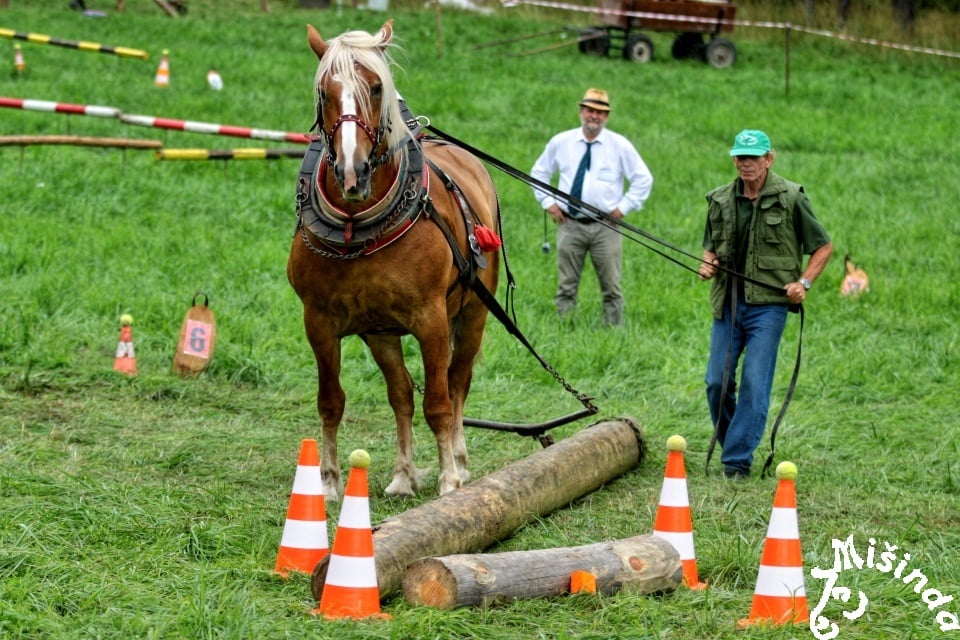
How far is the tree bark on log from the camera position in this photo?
5312 mm

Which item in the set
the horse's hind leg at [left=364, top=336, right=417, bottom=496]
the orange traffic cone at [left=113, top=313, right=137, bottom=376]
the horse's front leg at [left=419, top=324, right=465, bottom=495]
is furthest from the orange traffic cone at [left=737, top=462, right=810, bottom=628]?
the orange traffic cone at [left=113, top=313, right=137, bottom=376]

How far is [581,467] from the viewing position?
703 cm

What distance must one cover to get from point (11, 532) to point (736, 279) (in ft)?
13.9

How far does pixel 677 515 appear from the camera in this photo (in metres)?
5.74

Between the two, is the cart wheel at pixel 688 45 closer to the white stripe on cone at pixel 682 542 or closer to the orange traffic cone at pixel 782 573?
the white stripe on cone at pixel 682 542

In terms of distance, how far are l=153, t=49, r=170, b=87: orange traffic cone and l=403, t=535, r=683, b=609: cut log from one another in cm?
1810

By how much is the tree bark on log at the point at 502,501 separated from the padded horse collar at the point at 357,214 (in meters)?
1.24

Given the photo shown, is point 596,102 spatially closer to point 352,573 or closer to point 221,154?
point 221,154

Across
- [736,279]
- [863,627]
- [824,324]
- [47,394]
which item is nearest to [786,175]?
[824,324]

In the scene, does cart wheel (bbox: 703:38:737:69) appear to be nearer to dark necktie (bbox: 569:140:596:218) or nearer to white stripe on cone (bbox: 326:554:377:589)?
dark necktie (bbox: 569:140:596:218)

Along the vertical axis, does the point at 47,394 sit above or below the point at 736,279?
below

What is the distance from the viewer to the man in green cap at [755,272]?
25.3 feet

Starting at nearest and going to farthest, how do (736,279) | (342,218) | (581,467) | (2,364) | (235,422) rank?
(342,218) → (581,467) → (736,279) → (235,422) → (2,364)

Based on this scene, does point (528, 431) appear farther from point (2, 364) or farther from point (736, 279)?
→ point (2, 364)
